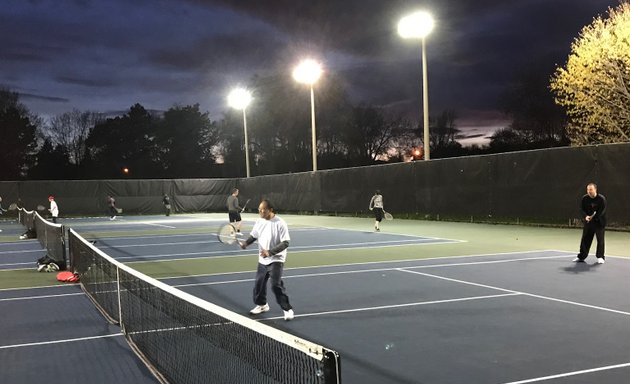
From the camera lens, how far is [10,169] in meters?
64.4

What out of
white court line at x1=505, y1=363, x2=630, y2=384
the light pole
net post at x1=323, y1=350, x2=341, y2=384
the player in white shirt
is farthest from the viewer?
the light pole

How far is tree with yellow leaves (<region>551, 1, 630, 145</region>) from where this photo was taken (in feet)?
83.4

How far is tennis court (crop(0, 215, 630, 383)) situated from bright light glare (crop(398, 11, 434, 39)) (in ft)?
40.4

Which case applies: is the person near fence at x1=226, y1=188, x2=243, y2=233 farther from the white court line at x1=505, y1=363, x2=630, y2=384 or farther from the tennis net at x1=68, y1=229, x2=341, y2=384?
the white court line at x1=505, y1=363, x2=630, y2=384

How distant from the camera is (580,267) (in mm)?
11586

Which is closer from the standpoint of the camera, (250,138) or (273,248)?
(273,248)

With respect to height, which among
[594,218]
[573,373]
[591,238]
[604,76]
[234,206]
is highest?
[604,76]

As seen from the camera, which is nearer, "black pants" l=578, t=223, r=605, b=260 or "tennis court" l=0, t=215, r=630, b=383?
"tennis court" l=0, t=215, r=630, b=383

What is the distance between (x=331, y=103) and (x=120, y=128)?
27.7 metres

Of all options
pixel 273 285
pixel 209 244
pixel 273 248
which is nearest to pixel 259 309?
pixel 273 285

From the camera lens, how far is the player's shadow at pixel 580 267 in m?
11.2

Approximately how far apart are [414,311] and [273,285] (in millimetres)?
1903

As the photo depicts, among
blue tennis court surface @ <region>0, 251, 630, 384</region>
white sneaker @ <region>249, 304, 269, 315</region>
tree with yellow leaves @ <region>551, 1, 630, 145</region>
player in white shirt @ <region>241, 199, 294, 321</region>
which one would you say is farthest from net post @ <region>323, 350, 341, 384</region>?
tree with yellow leaves @ <region>551, 1, 630, 145</region>

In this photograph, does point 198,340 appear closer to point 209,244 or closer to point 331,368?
point 331,368
